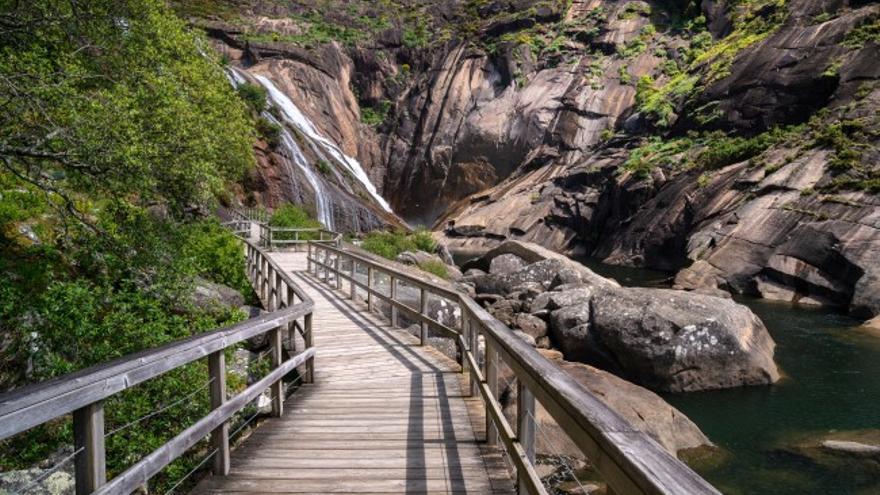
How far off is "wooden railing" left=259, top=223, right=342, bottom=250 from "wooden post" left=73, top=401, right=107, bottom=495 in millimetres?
26346

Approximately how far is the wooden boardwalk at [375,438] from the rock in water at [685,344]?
5.92m

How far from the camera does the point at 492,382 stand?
532cm

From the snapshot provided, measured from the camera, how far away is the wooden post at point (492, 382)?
5129 millimetres

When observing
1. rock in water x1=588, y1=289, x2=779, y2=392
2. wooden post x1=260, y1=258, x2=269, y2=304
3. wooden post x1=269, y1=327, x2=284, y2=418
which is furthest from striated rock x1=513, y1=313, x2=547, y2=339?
wooden post x1=269, y1=327, x2=284, y2=418

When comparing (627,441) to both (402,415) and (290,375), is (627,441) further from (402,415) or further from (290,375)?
(290,375)

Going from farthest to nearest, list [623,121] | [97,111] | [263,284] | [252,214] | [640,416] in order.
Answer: [623,121] → [252,214] → [263,284] → [640,416] → [97,111]

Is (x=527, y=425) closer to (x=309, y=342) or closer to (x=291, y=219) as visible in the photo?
(x=309, y=342)

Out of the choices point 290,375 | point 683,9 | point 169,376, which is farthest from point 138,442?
point 683,9

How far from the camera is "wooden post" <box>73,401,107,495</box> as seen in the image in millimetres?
2771

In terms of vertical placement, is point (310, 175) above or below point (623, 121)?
below

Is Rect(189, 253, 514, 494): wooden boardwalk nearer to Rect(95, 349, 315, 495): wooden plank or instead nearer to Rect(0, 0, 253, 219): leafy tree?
Rect(95, 349, 315, 495): wooden plank

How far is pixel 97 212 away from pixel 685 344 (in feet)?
39.5

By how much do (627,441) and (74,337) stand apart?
8.34 metres

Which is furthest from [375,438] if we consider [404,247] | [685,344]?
[404,247]
